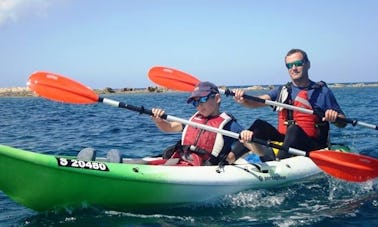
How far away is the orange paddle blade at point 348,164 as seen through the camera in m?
5.55

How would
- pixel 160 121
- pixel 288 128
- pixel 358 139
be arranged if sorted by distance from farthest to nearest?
pixel 358 139
pixel 288 128
pixel 160 121

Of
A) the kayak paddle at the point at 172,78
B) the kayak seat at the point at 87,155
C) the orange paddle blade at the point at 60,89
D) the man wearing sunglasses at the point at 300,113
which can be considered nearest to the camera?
the kayak seat at the point at 87,155

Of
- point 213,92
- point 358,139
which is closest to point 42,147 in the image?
point 213,92

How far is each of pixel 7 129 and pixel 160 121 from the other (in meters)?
9.54

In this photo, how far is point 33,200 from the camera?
4637mm

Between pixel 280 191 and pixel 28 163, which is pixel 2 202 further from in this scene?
pixel 280 191

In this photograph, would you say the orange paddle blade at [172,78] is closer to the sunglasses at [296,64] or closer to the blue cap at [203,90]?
the sunglasses at [296,64]

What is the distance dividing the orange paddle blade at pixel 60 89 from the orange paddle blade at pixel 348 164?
9.59 ft

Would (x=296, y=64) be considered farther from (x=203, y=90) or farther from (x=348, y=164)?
(x=203, y=90)

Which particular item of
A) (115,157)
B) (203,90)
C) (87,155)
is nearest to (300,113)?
(203,90)

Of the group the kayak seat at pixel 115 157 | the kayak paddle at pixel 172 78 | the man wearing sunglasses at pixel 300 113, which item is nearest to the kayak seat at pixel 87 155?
the kayak seat at pixel 115 157

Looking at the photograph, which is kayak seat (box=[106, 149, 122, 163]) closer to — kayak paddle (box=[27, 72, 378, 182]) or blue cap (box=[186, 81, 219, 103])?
kayak paddle (box=[27, 72, 378, 182])

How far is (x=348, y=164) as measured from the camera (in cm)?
559

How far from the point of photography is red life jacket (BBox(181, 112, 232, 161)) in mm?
5574
